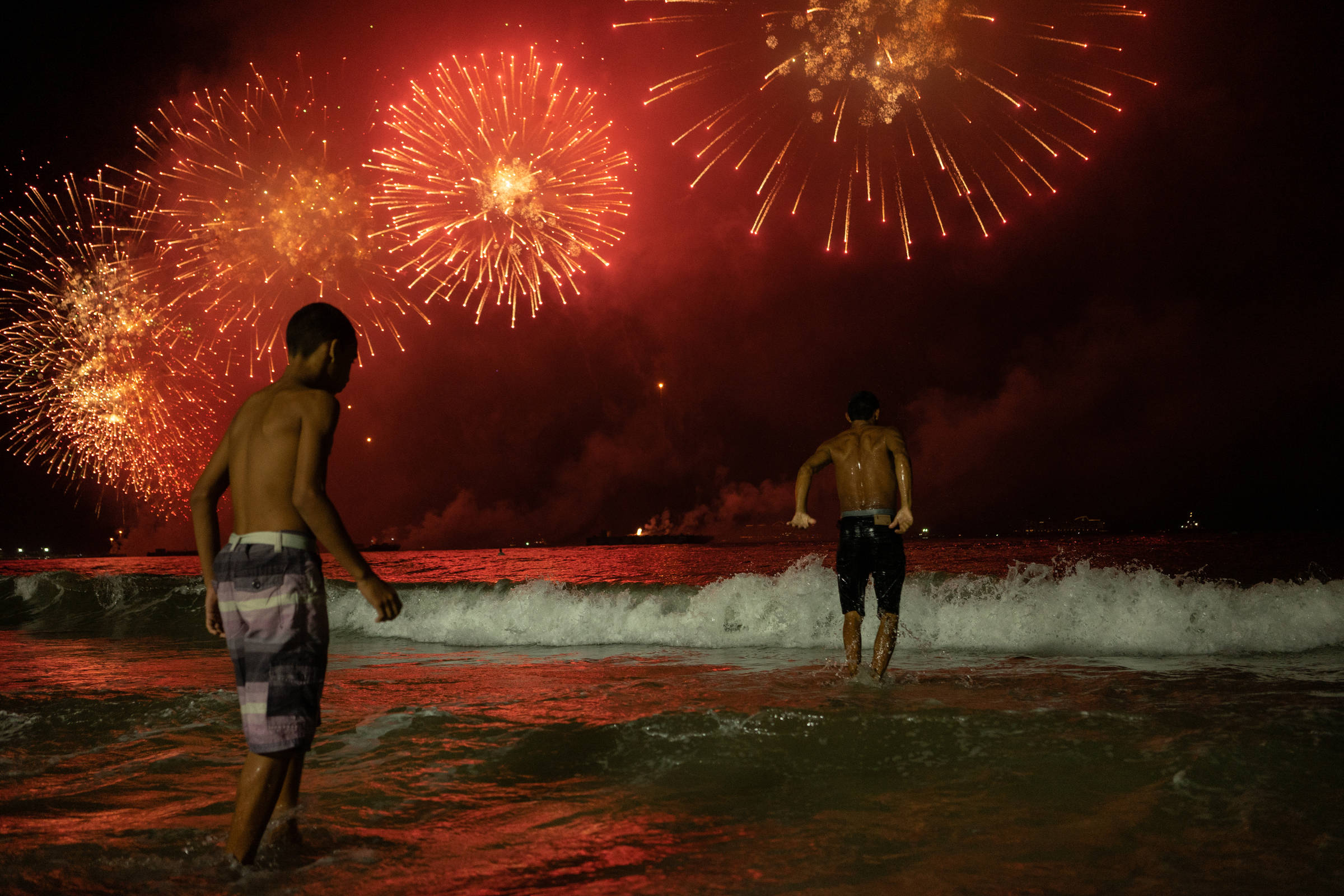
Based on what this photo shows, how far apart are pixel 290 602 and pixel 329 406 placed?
2.50ft

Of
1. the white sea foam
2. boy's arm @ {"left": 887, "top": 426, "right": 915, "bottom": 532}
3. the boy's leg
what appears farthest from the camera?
the white sea foam

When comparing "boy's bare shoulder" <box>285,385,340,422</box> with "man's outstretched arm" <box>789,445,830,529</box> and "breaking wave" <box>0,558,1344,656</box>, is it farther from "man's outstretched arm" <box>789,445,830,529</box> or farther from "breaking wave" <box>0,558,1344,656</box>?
"breaking wave" <box>0,558,1344,656</box>

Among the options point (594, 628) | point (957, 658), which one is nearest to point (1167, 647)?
point (957, 658)

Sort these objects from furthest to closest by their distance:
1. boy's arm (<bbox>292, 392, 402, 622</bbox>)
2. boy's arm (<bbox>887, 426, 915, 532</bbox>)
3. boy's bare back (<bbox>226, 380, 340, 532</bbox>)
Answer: boy's arm (<bbox>887, 426, 915, 532</bbox>) → boy's bare back (<bbox>226, 380, 340, 532</bbox>) → boy's arm (<bbox>292, 392, 402, 622</bbox>)

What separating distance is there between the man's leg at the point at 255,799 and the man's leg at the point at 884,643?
5.28 metres

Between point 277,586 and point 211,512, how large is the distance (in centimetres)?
62

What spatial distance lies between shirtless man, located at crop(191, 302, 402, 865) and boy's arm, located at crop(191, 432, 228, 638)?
0.02 meters

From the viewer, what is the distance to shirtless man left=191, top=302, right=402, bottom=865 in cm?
313

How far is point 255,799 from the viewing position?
3.16m

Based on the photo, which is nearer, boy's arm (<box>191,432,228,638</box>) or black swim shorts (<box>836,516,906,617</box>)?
boy's arm (<box>191,432,228,638</box>)

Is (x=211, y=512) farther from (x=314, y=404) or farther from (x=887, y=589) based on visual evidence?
(x=887, y=589)

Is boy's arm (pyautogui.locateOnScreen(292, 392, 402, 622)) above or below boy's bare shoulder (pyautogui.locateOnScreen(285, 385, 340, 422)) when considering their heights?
below

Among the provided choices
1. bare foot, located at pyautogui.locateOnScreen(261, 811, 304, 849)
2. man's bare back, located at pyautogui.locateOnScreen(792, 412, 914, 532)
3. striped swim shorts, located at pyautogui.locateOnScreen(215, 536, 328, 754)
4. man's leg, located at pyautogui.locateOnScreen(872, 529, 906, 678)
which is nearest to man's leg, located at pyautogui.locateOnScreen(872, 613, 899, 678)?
man's leg, located at pyautogui.locateOnScreen(872, 529, 906, 678)

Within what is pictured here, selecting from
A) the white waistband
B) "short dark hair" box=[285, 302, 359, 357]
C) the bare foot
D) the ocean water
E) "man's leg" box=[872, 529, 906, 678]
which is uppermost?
"short dark hair" box=[285, 302, 359, 357]
